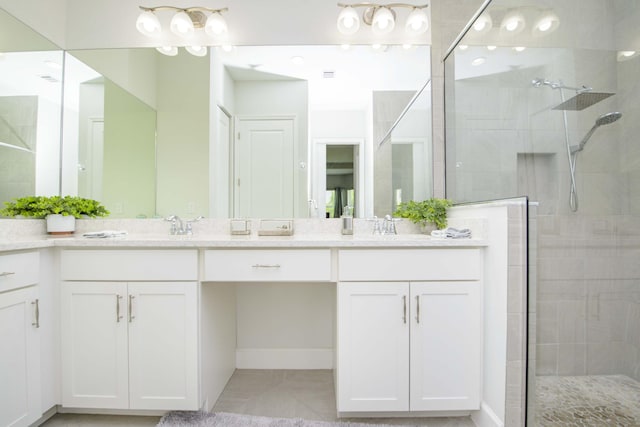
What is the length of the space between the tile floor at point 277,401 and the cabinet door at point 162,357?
0.20 m

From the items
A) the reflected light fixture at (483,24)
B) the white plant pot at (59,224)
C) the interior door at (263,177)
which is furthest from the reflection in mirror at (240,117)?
the reflected light fixture at (483,24)

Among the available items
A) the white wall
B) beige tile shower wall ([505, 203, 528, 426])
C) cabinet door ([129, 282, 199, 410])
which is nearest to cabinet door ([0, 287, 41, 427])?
cabinet door ([129, 282, 199, 410])

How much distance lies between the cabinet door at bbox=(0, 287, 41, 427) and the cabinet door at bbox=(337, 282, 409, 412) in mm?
1343

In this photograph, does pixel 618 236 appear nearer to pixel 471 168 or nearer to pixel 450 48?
pixel 471 168

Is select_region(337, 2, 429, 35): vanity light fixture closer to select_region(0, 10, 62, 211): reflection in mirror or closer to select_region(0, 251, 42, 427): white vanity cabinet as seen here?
select_region(0, 10, 62, 211): reflection in mirror

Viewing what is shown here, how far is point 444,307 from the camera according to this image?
1.42 metres

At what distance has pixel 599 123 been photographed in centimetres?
104

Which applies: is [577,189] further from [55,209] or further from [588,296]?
[55,209]

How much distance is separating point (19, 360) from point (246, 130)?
1569mm

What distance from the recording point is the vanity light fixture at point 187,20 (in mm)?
1964

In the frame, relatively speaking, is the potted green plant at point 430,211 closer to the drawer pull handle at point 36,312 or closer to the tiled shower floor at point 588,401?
the tiled shower floor at point 588,401

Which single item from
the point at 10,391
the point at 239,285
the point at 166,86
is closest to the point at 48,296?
the point at 10,391

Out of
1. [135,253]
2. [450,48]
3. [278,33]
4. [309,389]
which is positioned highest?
[278,33]

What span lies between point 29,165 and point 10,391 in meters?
1.18
